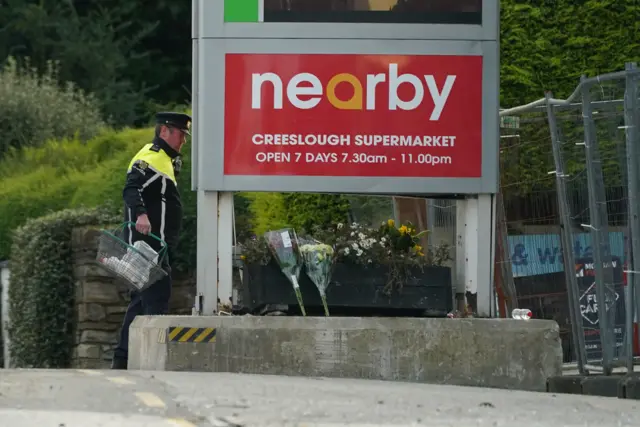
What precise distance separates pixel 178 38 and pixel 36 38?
3759 millimetres

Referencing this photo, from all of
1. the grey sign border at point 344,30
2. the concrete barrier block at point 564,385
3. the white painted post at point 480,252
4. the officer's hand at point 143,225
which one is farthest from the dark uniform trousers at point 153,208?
the concrete barrier block at point 564,385

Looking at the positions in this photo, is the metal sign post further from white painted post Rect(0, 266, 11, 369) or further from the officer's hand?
white painted post Rect(0, 266, 11, 369)

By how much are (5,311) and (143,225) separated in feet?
23.8

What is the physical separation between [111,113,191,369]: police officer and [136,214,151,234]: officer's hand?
6cm

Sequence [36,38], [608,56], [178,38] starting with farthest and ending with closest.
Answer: [178,38] → [36,38] → [608,56]

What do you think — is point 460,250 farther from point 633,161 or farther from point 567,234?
point 633,161

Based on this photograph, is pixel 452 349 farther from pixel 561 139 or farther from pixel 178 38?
pixel 178 38

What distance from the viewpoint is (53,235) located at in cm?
1608

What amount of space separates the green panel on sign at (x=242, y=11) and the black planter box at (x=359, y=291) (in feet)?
5.58

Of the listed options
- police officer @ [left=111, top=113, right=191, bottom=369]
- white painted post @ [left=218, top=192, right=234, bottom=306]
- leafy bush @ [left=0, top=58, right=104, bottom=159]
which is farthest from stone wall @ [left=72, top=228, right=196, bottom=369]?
leafy bush @ [left=0, top=58, right=104, bottom=159]

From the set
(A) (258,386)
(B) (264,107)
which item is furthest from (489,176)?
(A) (258,386)

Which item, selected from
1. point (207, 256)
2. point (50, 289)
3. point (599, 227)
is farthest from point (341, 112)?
point (50, 289)

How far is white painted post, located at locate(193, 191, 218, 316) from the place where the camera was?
10758mm

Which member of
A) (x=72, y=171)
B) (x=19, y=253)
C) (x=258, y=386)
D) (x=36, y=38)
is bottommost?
(x=258, y=386)
